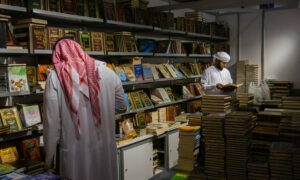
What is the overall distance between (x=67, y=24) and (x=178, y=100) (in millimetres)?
2402

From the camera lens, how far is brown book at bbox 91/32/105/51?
372 cm

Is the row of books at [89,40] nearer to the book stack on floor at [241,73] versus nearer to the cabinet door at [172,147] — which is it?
the cabinet door at [172,147]

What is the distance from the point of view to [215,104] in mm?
3260

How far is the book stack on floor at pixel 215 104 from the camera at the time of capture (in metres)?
3.24

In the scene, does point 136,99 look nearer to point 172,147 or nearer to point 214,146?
point 172,147

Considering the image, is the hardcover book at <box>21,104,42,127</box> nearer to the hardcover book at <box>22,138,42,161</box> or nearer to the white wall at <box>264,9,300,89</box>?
the hardcover book at <box>22,138,42,161</box>

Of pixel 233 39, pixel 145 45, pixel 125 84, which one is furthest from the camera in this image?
pixel 233 39

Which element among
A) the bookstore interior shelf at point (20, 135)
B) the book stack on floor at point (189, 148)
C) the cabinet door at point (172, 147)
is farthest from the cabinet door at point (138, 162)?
the bookstore interior shelf at point (20, 135)

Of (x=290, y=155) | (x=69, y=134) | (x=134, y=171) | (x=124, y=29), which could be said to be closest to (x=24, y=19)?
(x=69, y=134)

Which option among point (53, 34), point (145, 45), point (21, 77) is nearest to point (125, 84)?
point (145, 45)

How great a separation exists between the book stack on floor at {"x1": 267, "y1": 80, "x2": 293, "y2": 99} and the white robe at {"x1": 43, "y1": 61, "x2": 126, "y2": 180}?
16.6 feet

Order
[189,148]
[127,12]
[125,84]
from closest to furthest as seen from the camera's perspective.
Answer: [189,148]
[125,84]
[127,12]

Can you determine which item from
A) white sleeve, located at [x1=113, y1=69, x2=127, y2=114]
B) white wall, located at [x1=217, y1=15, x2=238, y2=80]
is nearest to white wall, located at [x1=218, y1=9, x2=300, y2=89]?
white wall, located at [x1=217, y1=15, x2=238, y2=80]

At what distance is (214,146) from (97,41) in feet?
6.24
